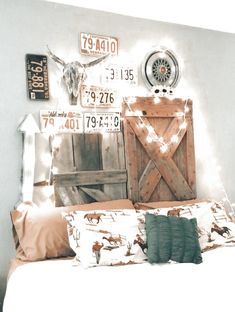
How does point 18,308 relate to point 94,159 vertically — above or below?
below

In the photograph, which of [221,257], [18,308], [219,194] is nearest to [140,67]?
[219,194]

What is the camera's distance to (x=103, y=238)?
244 centimetres

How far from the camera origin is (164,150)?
3285 millimetres

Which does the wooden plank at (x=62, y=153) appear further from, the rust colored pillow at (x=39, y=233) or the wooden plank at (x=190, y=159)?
the wooden plank at (x=190, y=159)

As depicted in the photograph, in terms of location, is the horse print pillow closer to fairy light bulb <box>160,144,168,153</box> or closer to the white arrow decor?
the white arrow decor

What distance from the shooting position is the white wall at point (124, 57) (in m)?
2.79

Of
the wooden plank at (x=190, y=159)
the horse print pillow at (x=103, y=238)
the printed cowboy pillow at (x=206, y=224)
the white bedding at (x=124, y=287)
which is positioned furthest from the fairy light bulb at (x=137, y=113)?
the white bedding at (x=124, y=287)

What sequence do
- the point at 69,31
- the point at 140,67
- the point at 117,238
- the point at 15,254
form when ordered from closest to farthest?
the point at 117,238
the point at 15,254
the point at 69,31
the point at 140,67

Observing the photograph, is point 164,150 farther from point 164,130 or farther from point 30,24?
point 30,24

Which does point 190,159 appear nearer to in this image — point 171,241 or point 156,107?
point 156,107

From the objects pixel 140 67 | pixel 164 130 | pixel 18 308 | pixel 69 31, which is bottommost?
pixel 18 308

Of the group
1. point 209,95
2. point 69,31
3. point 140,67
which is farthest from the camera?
point 209,95

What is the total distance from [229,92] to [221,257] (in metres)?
1.81

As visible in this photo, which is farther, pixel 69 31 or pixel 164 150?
pixel 164 150
